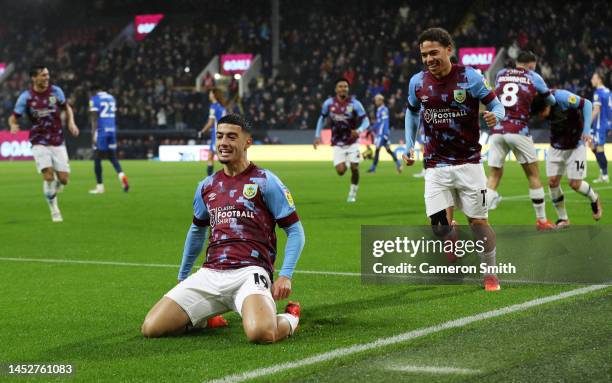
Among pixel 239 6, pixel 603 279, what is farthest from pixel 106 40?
pixel 603 279

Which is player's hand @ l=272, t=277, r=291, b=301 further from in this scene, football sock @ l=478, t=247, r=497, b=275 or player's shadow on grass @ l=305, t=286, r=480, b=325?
football sock @ l=478, t=247, r=497, b=275

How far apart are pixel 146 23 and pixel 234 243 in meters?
50.9

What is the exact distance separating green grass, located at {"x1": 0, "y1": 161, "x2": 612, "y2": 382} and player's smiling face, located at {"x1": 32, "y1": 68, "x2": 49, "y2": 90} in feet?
7.11

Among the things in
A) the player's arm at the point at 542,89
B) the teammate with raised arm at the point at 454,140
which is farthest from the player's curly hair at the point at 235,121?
the player's arm at the point at 542,89

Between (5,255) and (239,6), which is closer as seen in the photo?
(5,255)

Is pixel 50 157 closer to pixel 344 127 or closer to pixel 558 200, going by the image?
pixel 344 127

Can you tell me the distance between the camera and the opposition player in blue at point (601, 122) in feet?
72.6

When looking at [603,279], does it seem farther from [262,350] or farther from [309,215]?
[309,215]

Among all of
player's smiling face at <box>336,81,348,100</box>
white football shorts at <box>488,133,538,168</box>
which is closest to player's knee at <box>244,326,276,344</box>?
white football shorts at <box>488,133,538,168</box>

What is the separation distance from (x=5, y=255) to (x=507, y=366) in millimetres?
7629

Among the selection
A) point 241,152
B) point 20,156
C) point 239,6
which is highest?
point 239,6

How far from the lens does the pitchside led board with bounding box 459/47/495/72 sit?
41281mm

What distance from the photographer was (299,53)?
4791cm

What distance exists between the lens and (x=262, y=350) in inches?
229
